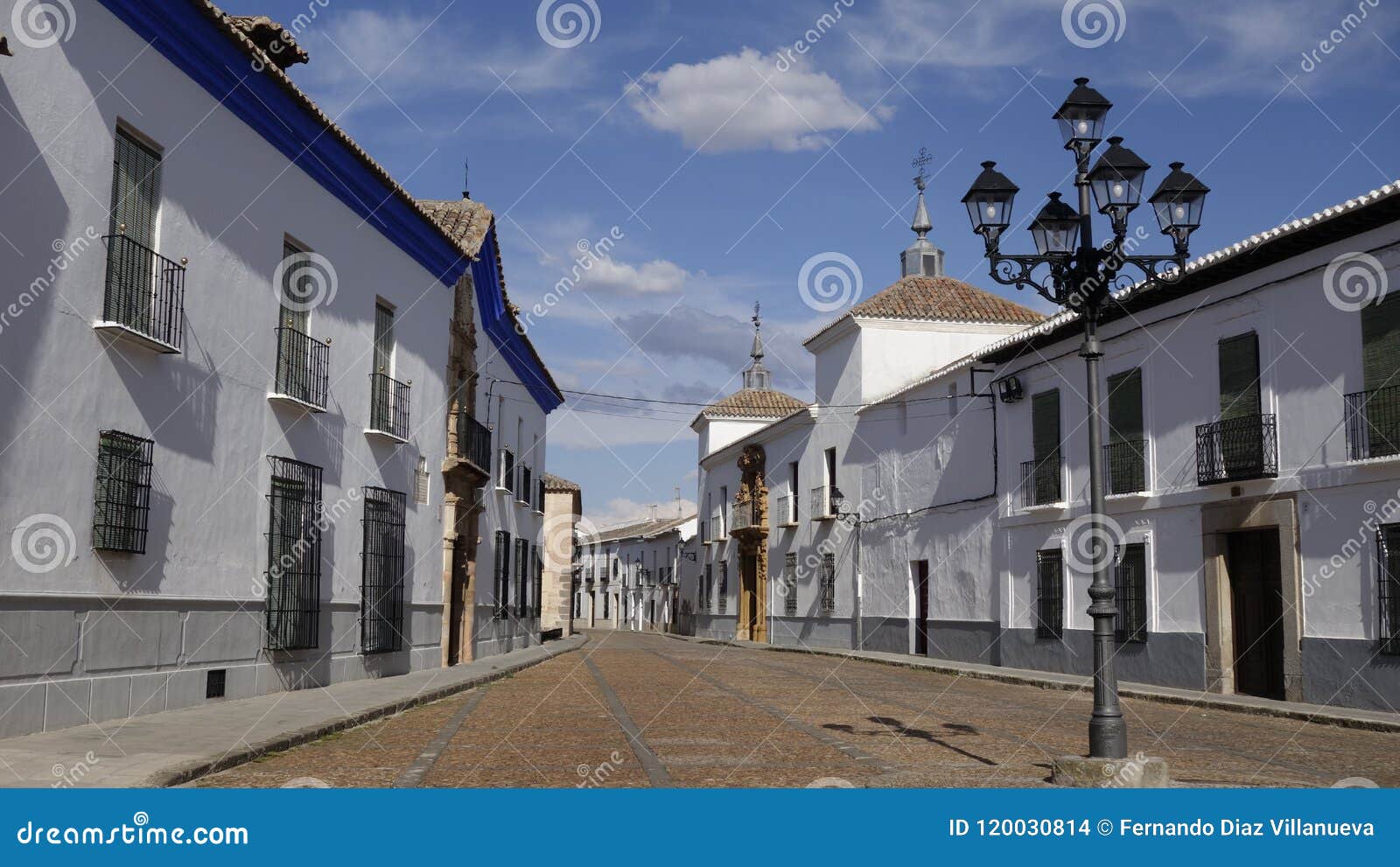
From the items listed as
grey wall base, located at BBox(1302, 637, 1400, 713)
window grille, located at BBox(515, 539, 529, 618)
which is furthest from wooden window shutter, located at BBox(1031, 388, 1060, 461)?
window grille, located at BBox(515, 539, 529, 618)

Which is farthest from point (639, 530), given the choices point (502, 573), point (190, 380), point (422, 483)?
point (190, 380)

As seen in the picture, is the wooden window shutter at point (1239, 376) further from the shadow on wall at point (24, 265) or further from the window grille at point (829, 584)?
the window grille at point (829, 584)

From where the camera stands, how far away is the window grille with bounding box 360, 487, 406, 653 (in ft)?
50.1

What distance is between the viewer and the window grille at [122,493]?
9.30m

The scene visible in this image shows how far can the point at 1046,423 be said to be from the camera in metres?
20.9

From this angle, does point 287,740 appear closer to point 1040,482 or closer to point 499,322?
point 1040,482

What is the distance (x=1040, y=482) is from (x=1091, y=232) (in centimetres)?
1319

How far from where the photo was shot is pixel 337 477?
14297 millimetres

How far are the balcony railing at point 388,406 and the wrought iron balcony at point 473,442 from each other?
109 inches

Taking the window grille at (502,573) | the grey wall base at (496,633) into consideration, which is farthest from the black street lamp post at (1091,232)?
the window grille at (502,573)

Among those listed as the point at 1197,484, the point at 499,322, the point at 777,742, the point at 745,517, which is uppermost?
the point at 499,322

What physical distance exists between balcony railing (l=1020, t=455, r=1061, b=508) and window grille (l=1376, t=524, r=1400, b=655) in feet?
22.4

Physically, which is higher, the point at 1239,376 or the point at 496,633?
the point at 1239,376

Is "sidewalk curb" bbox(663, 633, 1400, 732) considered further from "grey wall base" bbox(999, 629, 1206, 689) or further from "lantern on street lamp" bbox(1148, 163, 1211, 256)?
"lantern on street lamp" bbox(1148, 163, 1211, 256)
